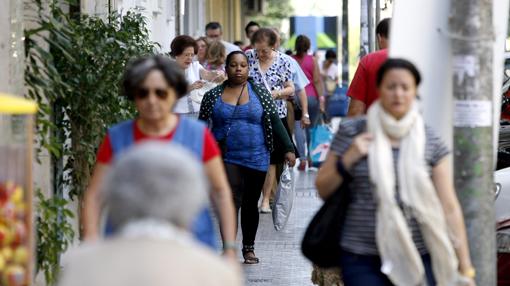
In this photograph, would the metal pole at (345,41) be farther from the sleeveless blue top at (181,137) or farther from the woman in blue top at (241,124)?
the sleeveless blue top at (181,137)

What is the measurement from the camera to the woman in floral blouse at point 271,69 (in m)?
13.3

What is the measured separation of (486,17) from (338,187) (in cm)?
134

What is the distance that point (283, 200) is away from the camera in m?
11.3

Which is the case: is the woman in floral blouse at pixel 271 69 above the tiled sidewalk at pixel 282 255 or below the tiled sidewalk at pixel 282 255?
above

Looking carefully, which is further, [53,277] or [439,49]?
[53,277]

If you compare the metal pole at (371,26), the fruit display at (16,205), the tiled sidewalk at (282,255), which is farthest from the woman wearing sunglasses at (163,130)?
the metal pole at (371,26)

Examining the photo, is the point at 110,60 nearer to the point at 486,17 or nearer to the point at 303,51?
the point at 486,17

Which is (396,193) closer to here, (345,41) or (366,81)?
(366,81)

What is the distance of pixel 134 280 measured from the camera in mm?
3416

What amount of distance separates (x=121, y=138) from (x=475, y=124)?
186cm

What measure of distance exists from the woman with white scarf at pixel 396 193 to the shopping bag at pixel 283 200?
17.5 ft

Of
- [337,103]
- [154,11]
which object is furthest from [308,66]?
[337,103]

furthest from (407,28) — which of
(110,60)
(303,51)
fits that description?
(303,51)

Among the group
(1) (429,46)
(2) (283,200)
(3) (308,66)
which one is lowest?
(2) (283,200)
